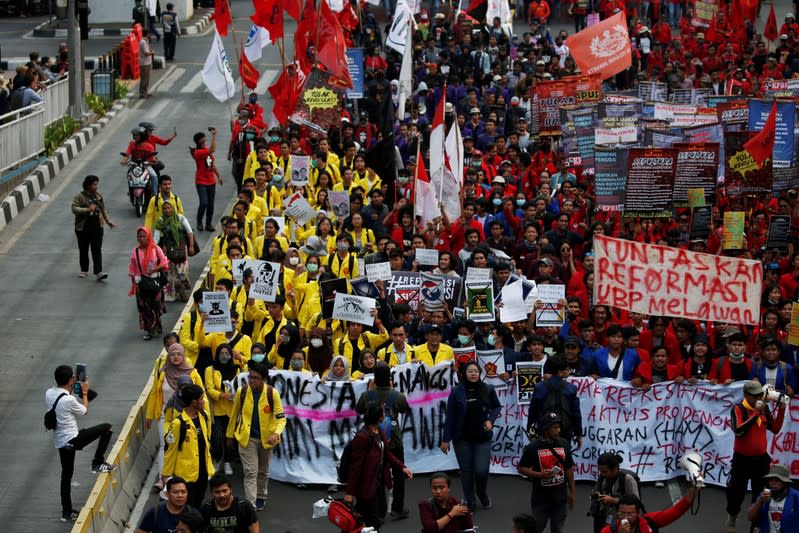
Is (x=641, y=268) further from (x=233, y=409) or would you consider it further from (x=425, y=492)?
(x=233, y=409)

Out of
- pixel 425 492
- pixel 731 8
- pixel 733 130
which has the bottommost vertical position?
pixel 425 492

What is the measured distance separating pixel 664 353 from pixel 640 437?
0.82 m

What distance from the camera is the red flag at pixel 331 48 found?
82.6 ft

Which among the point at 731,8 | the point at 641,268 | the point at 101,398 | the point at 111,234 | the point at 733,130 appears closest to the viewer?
the point at 641,268

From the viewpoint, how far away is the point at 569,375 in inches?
579

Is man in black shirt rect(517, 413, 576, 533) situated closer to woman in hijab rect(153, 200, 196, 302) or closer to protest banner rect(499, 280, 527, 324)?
protest banner rect(499, 280, 527, 324)

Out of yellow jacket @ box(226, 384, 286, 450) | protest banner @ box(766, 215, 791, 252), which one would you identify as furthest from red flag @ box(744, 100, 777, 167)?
yellow jacket @ box(226, 384, 286, 450)

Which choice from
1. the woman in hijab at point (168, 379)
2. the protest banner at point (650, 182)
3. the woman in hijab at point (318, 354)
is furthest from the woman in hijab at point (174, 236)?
the protest banner at point (650, 182)

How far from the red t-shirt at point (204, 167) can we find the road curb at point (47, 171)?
3593 mm

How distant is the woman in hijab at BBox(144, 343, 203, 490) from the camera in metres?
14.3

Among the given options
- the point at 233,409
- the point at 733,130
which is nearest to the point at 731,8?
the point at 733,130

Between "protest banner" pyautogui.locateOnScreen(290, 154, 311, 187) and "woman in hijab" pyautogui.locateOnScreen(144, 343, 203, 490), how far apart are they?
6.49 meters

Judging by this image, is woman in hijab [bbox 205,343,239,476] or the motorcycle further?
the motorcycle

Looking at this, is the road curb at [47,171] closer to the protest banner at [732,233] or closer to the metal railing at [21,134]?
the metal railing at [21,134]
